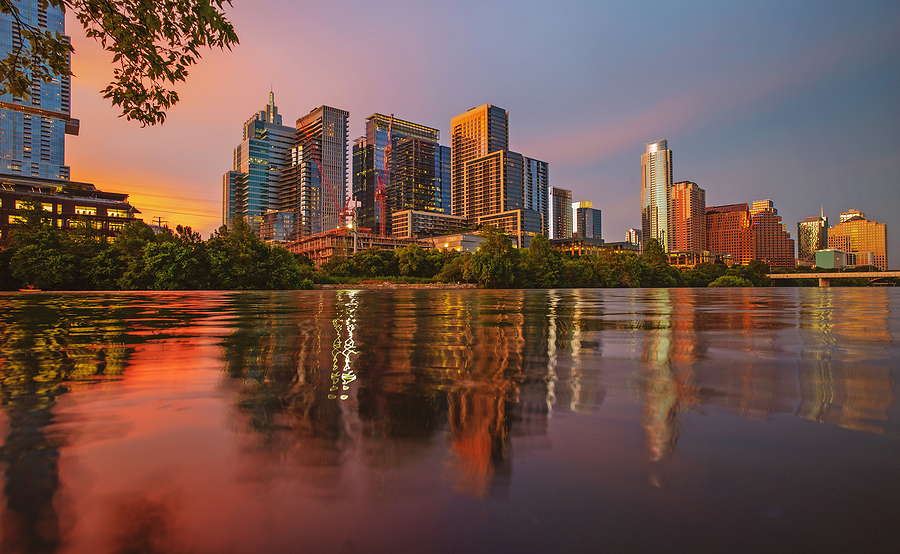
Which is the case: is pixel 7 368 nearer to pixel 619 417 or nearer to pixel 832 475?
pixel 619 417

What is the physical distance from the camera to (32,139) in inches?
5955

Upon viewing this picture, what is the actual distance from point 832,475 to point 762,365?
2.98m

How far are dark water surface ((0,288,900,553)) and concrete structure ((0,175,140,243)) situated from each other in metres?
116

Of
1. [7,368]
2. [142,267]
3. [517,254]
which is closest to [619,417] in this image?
[7,368]

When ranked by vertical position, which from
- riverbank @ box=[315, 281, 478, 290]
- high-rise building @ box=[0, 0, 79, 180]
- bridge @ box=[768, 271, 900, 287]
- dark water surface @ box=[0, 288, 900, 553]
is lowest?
dark water surface @ box=[0, 288, 900, 553]

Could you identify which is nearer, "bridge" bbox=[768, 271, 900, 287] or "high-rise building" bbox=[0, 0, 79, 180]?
"bridge" bbox=[768, 271, 900, 287]

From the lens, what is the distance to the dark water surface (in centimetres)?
153

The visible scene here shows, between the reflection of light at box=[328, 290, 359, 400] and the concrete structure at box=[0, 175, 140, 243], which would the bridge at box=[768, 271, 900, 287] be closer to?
the reflection of light at box=[328, 290, 359, 400]

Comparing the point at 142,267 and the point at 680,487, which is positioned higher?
the point at 142,267

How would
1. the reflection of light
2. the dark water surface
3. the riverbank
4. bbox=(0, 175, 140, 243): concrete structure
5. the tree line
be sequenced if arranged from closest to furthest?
1. the dark water surface
2. the reflection of light
3. the tree line
4. the riverbank
5. bbox=(0, 175, 140, 243): concrete structure

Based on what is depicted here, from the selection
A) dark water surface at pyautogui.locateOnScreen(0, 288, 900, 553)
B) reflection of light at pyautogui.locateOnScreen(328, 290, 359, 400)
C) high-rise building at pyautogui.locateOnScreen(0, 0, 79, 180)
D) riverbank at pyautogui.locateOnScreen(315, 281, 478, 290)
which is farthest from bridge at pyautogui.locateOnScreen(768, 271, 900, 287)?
high-rise building at pyautogui.locateOnScreen(0, 0, 79, 180)

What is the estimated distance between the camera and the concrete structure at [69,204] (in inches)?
3720

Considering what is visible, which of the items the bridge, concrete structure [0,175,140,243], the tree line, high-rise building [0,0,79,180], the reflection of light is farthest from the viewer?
high-rise building [0,0,79,180]

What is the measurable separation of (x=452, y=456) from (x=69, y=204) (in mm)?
136772
